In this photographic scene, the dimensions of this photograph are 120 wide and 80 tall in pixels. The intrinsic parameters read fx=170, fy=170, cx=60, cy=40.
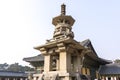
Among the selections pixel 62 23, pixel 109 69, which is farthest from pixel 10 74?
pixel 62 23

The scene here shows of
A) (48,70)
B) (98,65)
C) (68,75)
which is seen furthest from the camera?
(98,65)

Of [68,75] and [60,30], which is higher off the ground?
[60,30]

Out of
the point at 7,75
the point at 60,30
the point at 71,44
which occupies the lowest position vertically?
the point at 7,75

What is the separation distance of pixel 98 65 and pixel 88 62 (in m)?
5.65

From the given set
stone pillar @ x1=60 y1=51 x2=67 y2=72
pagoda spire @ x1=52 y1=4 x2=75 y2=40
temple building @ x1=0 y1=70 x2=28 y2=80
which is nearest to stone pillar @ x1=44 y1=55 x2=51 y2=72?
stone pillar @ x1=60 y1=51 x2=67 y2=72

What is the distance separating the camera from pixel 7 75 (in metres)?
36.2

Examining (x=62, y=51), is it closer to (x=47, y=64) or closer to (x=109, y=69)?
(x=47, y=64)

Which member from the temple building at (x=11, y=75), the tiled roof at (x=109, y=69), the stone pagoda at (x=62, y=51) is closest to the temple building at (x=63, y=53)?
the stone pagoda at (x=62, y=51)

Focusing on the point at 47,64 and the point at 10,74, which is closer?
the point at 47,64

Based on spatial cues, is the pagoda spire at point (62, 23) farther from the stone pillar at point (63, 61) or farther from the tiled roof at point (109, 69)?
the tiled roof at point (109, 69)

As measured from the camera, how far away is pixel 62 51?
25.6 ft

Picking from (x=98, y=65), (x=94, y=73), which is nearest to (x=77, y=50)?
(x=94, y=73)

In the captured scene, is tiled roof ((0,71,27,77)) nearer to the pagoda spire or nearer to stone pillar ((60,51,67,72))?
the pagoda spire

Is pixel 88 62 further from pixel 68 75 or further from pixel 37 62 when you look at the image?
pixel 68 75
